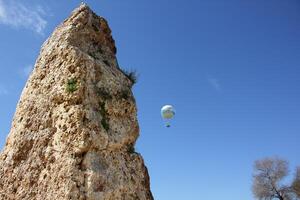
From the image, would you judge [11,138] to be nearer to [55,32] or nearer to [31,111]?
[31,111]

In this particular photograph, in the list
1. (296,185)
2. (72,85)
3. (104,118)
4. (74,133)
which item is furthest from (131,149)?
(296,185)

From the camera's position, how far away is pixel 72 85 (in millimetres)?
6871

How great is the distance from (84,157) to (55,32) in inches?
156

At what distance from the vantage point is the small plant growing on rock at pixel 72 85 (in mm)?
6794

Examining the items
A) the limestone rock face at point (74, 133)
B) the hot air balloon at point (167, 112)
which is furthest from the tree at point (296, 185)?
the limestone rock face at point (74, 133)

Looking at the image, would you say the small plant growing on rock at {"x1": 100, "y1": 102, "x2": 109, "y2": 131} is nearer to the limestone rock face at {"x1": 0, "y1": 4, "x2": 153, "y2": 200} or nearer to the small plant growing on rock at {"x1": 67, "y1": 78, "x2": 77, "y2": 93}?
the limestone rock face at {"x1": 0, "y1": 4, "x2": 153, "y2": 200}

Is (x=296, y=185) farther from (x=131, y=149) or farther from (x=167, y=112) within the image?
(x=131, y=149)

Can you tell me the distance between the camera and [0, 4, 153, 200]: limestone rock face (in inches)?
232

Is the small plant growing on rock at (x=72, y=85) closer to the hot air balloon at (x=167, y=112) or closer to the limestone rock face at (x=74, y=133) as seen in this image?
the limestone rock face at (x=74, y=133)

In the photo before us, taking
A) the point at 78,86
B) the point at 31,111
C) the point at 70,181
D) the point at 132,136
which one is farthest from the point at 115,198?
the point at 31,111

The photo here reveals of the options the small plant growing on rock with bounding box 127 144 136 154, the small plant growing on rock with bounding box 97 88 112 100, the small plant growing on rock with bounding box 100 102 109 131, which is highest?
the small plant growing on rock with bounding box 97 88 112 100

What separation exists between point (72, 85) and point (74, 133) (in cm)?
111

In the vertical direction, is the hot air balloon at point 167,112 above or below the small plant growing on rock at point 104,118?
above

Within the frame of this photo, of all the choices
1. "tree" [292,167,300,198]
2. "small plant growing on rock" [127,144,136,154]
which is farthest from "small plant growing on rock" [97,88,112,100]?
"tree" [292,167,300,198]
